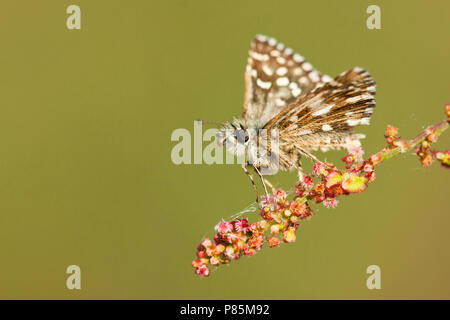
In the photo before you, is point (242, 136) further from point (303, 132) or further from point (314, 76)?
point (314, 76)

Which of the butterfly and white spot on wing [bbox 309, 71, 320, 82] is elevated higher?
white spot on wing [bbox 309, 71, 320, 82]

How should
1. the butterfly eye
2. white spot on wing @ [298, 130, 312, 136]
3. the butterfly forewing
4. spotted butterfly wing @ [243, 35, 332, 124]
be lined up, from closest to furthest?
the butterfly forewing, white spot on wing @ [298, 130, 312, 136], the butterfly eye, spotted butterfly wing @ [243, 35, 332, 124]

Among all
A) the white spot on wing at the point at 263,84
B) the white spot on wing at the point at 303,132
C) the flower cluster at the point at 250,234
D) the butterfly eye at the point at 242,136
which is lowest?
the flower cluster at the point at 250,234

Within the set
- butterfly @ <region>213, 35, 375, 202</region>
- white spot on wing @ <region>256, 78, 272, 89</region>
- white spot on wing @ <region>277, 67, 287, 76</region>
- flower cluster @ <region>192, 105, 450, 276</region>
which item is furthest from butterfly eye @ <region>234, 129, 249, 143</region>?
white spot on wing @ <region>277, 67, 287, 76</region>

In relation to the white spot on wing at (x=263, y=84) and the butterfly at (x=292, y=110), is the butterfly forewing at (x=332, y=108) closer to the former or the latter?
the butterfly at (x=292, y=110)

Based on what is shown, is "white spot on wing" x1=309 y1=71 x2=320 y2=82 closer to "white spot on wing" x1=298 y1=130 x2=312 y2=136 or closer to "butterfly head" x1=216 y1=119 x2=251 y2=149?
"butterfly head" x1=216 y1=119 x2=251 y2=149

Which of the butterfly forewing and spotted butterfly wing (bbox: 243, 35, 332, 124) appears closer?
the butterfly forewing

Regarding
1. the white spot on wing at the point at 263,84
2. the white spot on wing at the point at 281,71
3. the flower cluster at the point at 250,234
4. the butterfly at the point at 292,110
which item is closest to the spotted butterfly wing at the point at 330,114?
the butterfly at the point at 292,110

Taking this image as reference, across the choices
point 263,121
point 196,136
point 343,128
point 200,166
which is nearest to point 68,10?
point 200,166
